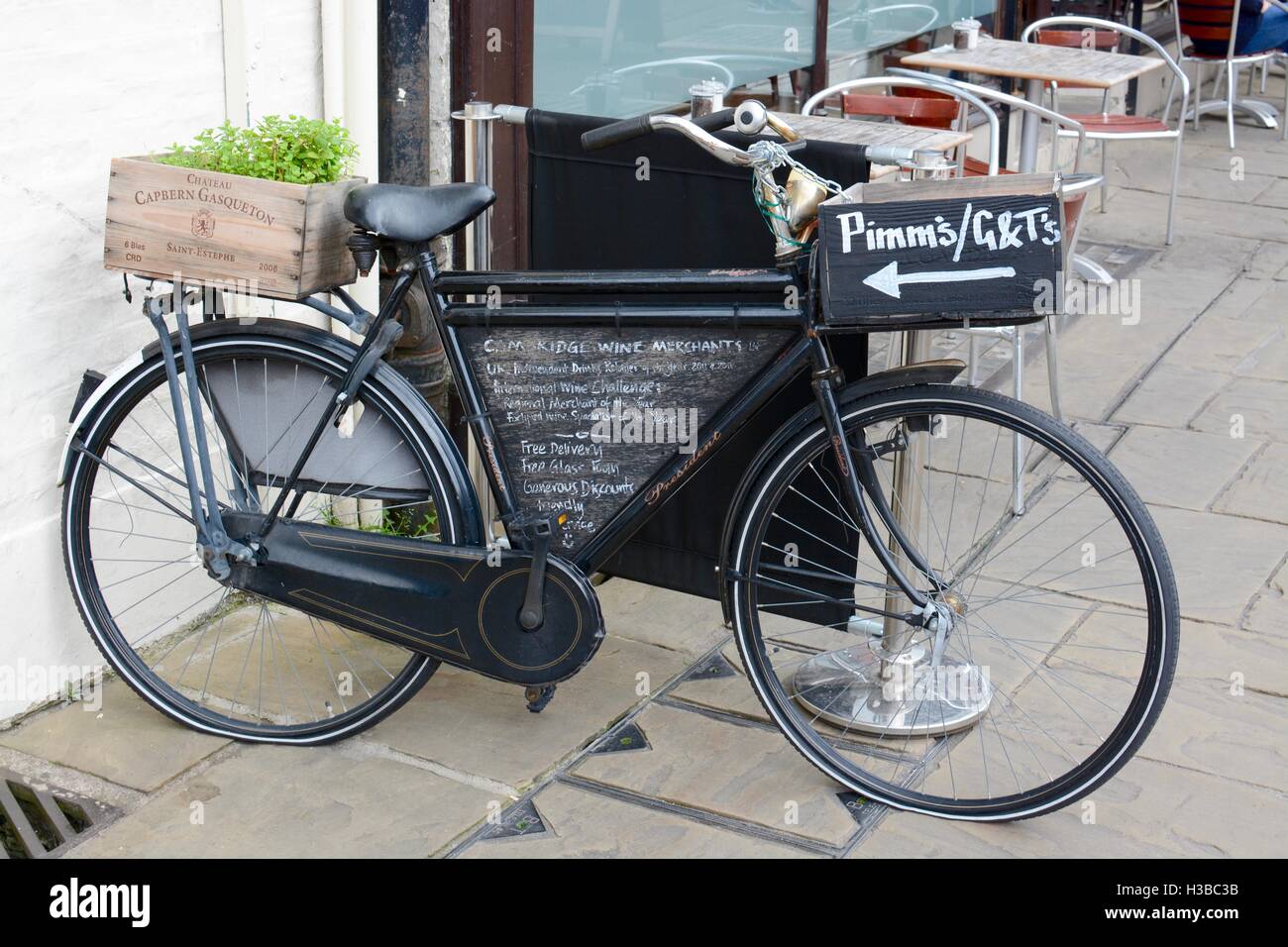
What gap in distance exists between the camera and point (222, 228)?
10.3 ft

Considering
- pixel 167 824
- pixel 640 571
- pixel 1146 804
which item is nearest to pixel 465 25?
pixel 640 571

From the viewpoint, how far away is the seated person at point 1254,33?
9.48 metres

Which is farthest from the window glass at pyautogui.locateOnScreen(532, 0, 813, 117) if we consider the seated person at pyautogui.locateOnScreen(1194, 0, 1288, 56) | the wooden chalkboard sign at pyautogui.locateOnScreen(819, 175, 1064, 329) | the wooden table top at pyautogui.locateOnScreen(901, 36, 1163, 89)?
the seated person at pyautogui.locateOnScreen(1194, 0, 1288, 56)

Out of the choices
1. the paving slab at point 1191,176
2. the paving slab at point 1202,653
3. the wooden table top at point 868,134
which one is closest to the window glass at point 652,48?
the wooden table top at point 868,134

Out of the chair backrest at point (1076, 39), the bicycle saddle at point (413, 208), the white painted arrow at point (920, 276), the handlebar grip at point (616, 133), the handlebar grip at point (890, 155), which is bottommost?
the white painted arrow at point (920, 276)

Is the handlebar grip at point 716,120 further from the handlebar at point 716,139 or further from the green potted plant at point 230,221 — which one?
the green potted plant at point 230,221

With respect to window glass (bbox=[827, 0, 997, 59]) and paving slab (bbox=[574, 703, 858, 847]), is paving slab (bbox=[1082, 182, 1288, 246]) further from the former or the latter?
paving slab (bbox=[574, 703, 858, 847])

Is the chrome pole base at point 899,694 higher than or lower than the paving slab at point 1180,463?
lower

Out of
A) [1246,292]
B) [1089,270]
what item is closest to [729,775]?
[1089,270]

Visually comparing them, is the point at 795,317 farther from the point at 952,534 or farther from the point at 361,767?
the point at 952,534

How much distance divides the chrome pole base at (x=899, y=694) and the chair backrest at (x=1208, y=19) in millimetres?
7041

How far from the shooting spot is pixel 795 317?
3014 mm

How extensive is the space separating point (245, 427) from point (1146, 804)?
2144 mm

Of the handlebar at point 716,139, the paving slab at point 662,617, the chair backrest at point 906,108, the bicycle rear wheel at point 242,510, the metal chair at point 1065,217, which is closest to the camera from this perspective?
the handlebar at point 716,139
